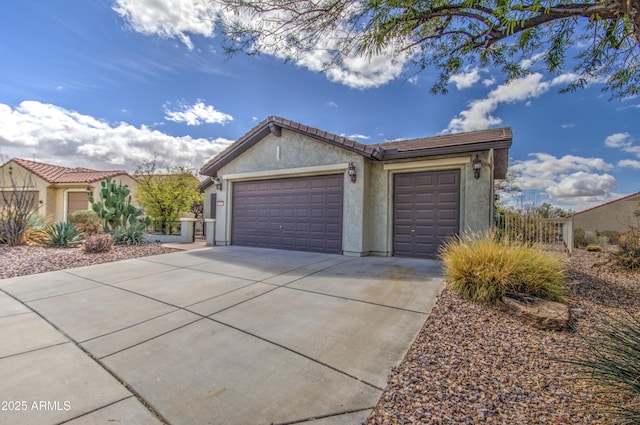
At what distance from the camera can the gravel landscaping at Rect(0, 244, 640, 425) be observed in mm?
2055

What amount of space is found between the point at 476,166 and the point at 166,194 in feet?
45.5

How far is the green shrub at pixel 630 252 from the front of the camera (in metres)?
7.11

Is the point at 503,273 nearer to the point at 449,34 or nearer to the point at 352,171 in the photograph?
the point at 449,34

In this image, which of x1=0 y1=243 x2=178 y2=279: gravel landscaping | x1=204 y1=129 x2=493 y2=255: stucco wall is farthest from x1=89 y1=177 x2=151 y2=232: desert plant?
x1=204 y1=129 x2=493 y2=255: stucco wall

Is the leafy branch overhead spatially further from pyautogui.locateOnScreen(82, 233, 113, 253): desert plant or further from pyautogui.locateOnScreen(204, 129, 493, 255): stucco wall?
pyautogui.locateOnScreen(82, 233, 113, 253): desert plant

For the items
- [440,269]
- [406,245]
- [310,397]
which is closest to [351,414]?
[310,397]

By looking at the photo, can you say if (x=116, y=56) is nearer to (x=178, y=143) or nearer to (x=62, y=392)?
(x=62, y=392)

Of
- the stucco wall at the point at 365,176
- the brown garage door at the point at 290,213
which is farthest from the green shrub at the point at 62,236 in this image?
the stucco wall at the point at 365,176

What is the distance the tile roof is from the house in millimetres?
30

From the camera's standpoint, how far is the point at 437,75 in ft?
20.0

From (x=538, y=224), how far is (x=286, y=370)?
11.0 metres

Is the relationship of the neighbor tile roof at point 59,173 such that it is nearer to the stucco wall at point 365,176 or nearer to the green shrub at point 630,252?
the stucco wall at point 365,176

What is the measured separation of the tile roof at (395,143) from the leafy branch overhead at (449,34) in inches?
83.0

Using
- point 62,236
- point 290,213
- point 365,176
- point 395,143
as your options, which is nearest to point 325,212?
point 290,213
